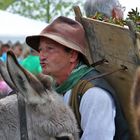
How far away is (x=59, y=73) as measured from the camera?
4.52 metres

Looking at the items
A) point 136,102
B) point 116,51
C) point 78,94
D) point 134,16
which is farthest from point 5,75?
point 136,102

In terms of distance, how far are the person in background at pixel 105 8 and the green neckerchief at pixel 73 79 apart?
91cm

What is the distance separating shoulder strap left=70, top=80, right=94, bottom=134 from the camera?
4.23 metres

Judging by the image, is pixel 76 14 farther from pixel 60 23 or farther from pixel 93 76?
pixel 93 76

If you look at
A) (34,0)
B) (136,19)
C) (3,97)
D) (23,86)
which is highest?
(136,19)

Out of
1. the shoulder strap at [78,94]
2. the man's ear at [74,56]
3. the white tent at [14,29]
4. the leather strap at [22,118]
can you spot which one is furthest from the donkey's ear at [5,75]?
the white tent at [14,29]

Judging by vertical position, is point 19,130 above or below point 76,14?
below

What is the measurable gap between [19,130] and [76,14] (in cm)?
147

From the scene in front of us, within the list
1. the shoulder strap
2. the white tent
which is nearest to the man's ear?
the shoulder strap

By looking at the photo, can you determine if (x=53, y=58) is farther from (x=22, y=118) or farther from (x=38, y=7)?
(x=38, y=7)

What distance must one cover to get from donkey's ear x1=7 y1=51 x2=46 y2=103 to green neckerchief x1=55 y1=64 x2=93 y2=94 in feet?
2.06

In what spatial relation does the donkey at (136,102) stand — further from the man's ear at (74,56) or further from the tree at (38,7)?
the tree at (38,7)

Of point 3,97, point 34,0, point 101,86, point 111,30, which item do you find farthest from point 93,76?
point 34,0

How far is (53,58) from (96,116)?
0.65 meters
